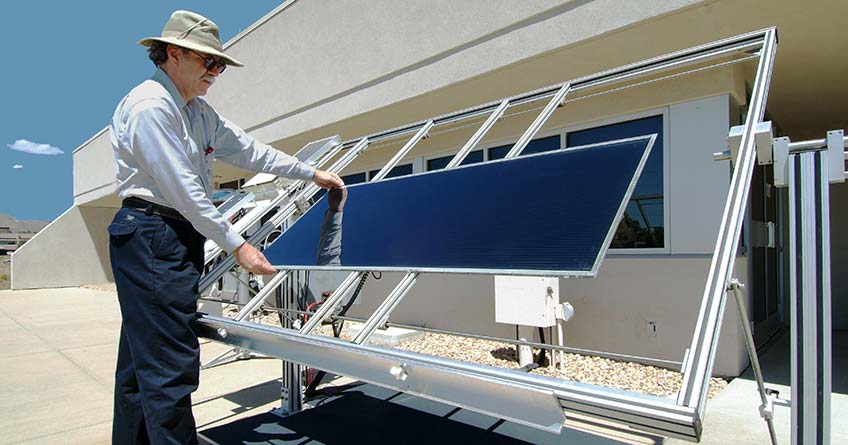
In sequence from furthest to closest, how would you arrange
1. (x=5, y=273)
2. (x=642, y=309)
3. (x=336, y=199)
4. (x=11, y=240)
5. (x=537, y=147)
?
(x=11, y=240), (x=5, y=273), (x=537, y=147), (x=642, y=309), (x=336, y=199)

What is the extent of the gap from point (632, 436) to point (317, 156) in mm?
3032

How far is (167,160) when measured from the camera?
6.10 ft

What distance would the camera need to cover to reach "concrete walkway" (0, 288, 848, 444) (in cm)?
324

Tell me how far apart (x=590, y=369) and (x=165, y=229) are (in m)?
4.21

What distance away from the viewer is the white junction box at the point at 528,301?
188 inches

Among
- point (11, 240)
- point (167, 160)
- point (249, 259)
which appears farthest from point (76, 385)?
point (11, 240)

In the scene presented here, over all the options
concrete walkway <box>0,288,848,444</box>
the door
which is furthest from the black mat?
the door

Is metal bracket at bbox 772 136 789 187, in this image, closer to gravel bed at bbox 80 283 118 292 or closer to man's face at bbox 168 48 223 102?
man's face at bbox 168 48 223 102

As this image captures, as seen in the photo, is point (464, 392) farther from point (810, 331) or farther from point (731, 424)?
point (731, 424)

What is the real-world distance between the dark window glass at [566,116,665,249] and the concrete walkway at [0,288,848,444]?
5.12 ft

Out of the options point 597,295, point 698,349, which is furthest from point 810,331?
point 597,295

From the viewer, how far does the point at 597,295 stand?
5.26 m

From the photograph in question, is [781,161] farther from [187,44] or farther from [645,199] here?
[645,199]

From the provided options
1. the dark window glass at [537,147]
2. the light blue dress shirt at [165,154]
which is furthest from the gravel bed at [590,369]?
the light blue dress shirt at [165,154]
